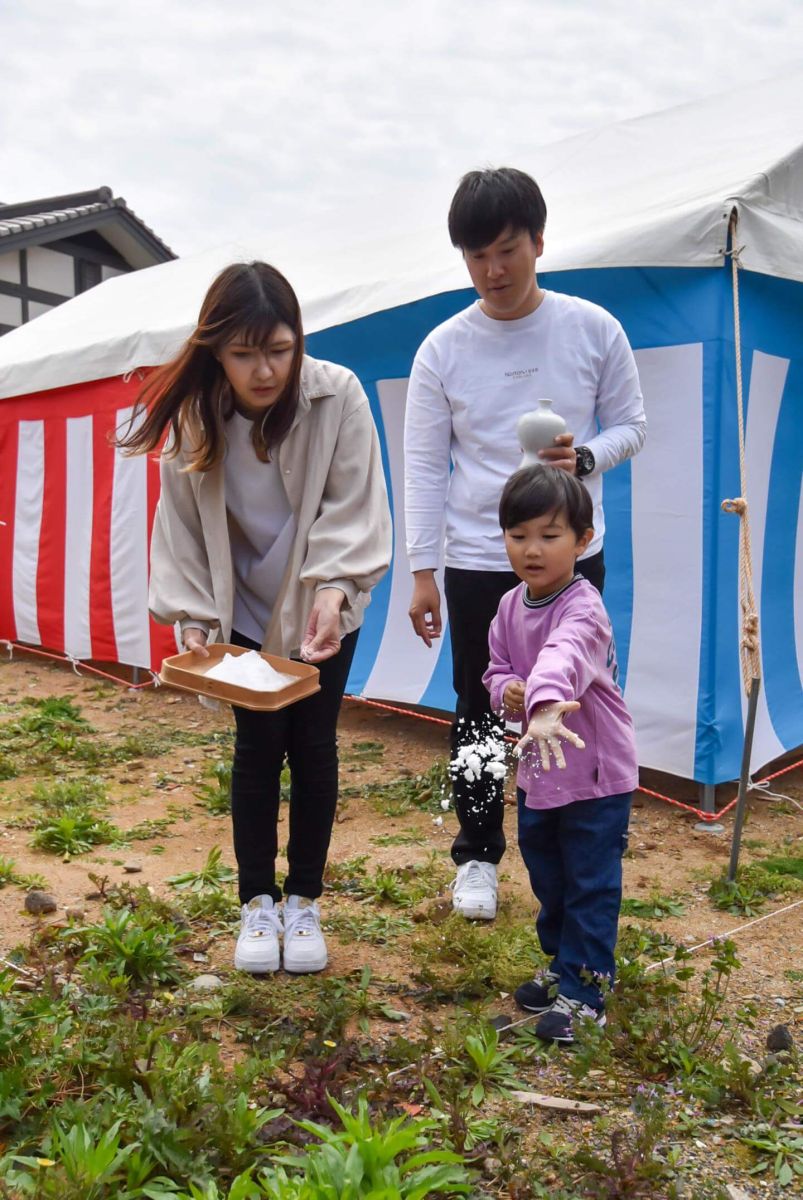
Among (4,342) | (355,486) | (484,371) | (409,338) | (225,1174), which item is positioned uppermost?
(4,342)

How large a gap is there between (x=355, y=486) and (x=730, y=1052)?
1299 millimetres

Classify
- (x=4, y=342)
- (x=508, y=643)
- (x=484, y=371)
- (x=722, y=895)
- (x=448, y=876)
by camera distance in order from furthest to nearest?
(x=4, y=342) → (x=448, y=876) → (x=722, y=895) → (x=484, y=371) → (x=508, y=643)

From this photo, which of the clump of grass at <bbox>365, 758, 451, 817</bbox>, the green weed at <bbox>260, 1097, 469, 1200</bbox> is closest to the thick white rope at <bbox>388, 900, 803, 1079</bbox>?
the green weed at <bbox>260, 1097, 469, 1200</bbox>

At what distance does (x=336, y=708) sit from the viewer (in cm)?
234

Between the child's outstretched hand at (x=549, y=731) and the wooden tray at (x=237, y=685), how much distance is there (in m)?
0.46

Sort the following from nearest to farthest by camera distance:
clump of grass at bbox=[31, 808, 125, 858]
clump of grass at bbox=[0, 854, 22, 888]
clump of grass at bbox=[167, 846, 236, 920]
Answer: clump of grass at bbox=[167, 846, 236, 920] < clump of grass at bbox=[0, 854, 22, 888] < clump of grass at bbox=[31, 808, 125, 858]

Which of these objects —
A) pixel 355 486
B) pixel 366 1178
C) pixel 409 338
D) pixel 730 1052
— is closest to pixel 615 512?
pixel 409 338

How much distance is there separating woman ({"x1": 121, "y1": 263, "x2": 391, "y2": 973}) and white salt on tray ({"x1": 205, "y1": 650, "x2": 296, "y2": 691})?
3.6 inches

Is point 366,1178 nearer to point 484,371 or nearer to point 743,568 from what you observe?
point 484,371

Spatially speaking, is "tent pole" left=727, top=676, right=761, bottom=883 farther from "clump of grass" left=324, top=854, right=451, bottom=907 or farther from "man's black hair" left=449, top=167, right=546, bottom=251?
"man's black hair" left=449, top=167, right=546, bottom=251

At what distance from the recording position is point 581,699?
79.2 inches

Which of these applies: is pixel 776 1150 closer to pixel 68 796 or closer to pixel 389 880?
pixel 389 880

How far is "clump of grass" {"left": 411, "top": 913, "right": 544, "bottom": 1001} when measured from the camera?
2.29 m

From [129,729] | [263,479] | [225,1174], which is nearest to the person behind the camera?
[225,1174]
